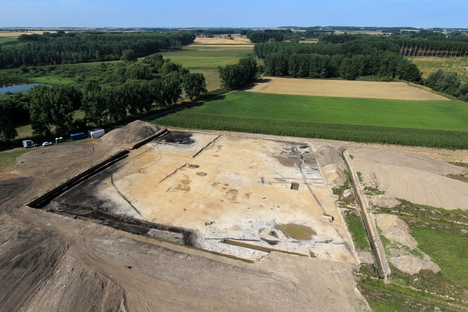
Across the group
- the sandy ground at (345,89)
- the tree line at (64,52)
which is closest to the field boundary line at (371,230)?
the sandy ground at (345,89)

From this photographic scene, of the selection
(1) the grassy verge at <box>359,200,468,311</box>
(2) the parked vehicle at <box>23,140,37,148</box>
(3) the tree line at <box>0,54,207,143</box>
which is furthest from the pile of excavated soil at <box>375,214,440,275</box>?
(2) the parked vehicle at <box>23,140,37,148</box>

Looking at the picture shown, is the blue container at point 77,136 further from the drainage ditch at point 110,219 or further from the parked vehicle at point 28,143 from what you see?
the drainage ditch at point 110,219

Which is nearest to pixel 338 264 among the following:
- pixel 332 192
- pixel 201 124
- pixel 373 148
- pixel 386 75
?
pixel 332 192

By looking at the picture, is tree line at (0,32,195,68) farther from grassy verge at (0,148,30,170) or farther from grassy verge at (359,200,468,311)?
grassy verge at (359,200,468,311)

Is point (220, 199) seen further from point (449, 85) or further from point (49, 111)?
point (449, 85)

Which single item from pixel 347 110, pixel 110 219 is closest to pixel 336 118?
pixel 347 110
